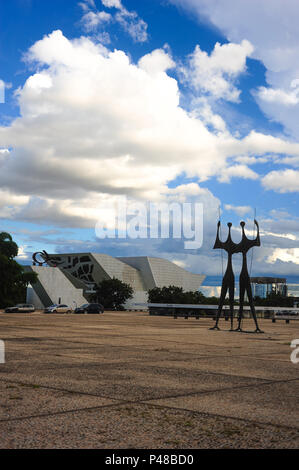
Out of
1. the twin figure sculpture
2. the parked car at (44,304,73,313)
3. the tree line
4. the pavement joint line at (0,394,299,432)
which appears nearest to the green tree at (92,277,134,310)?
the tree line

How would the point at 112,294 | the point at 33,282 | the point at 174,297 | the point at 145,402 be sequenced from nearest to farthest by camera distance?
the point at 145,402 < the point at 33,282 < the point at 174,297 < the point at 112,294

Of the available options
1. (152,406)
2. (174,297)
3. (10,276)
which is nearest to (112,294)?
(174,297)

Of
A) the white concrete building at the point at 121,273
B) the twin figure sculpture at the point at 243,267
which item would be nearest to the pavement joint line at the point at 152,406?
the twin figure sculpture at the point at 243,267

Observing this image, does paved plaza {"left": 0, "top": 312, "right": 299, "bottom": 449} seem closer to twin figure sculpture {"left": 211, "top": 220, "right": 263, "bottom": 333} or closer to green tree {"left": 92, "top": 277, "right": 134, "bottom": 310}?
twin figure sculpture {"left": 211, "top": 220, "right": 263, "bottom": 333}

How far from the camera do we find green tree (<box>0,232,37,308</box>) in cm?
7731

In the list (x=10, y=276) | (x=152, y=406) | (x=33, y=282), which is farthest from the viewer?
(x=33, y=282)

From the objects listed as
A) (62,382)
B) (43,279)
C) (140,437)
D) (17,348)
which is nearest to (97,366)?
(62,382)

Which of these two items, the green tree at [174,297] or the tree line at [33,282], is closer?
the tree line at [33,282]

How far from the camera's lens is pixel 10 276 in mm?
77688

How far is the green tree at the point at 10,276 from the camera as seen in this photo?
3044 inches

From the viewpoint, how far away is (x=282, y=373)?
444 inches

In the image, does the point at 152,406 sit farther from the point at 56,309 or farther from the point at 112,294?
the point at 112,294

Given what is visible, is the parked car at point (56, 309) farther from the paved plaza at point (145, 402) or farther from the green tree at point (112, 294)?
the paved plaza at point (145, 402)
